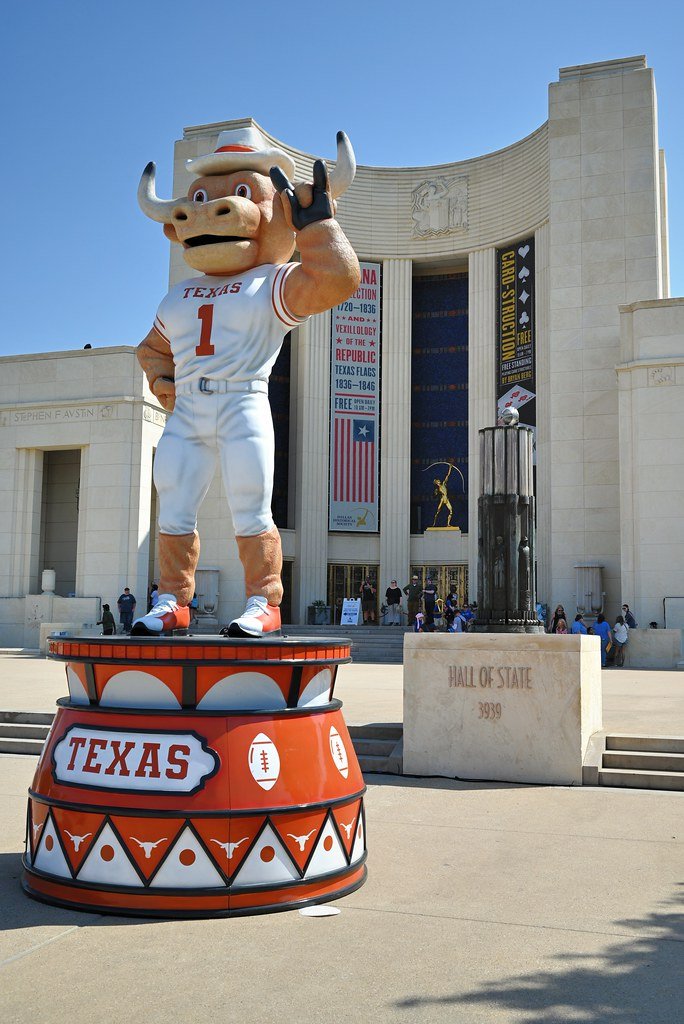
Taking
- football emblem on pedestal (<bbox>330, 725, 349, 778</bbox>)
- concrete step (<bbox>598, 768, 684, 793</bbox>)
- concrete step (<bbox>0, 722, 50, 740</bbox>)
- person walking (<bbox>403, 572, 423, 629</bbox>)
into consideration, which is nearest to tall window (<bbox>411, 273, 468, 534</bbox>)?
person walking (<bbox>403, 572, 423, 629</bbox>)

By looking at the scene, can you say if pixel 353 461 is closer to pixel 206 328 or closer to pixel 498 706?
pixel 498 706

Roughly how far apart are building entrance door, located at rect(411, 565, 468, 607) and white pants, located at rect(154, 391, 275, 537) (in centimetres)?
2425

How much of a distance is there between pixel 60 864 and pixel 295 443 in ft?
88.4

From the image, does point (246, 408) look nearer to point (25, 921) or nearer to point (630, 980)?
point (25, 921)

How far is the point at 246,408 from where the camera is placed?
232 inches

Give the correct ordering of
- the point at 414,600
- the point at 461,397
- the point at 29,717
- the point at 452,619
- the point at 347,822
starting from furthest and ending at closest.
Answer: the point at 461,397, the point at 414,600, the point at 452,619, the point at 29,717, the point at 347,822

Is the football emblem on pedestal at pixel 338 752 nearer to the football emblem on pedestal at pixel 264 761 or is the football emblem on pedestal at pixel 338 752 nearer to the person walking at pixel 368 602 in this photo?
the football emblem on pedestal at pixel 264 761

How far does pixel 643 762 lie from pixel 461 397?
24.4 meters

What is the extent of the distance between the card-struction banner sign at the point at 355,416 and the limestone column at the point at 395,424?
0.31 meters

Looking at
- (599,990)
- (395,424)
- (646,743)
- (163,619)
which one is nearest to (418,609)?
(395,424)

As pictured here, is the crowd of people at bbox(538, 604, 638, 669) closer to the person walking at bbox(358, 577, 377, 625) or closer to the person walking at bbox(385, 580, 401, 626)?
the person walking at bbox(385, 580, 401, 626)

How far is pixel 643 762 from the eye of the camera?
25.3ft

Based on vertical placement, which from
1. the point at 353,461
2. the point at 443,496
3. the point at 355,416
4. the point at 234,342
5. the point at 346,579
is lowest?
the point at 346,579

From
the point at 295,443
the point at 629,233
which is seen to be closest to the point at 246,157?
the point at 629,233
